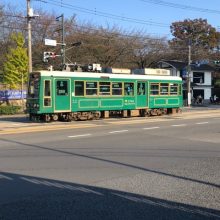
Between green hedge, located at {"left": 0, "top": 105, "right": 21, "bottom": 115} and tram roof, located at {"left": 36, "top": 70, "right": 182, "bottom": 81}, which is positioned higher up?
tram roof, located at {"left": 36, "top": 70, "right": 182, "bottom": 81}

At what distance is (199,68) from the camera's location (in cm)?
7225

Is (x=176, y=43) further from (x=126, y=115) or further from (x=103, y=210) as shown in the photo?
(x=103, y=210)

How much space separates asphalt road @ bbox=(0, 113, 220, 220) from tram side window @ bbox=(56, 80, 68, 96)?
30.2ft

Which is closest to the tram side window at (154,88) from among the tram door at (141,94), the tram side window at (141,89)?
the tram door at (141,94)

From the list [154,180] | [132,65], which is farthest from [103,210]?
[132,65]

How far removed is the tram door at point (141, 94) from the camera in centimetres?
3055

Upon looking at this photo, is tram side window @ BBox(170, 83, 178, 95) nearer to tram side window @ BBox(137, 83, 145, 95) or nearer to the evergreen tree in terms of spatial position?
tram side window @ BBox(137, 83, 145, 95)

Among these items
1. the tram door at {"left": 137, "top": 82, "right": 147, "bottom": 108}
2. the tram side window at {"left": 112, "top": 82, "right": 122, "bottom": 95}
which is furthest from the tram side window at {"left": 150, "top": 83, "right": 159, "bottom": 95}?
the tram side window at {"left": 112, "top": 82, "right": 122, "bottom": 95}

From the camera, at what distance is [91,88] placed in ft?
89.7

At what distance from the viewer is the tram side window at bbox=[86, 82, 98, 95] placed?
89.0ft

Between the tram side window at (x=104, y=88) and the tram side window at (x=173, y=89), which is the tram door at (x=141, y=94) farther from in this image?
the tram side window at (x=173, y=89)

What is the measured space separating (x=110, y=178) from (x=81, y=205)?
2232 millimetres

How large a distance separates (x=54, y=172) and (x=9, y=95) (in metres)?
33.0

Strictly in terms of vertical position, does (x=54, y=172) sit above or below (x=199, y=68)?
below
